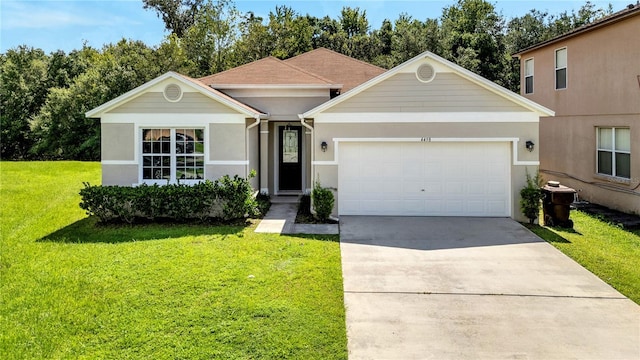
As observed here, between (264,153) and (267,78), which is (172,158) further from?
(267,78)

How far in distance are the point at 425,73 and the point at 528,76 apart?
9.03 meters

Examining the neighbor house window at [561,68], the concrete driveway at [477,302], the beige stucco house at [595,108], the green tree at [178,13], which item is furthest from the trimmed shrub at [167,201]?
the green tree at [178,13]

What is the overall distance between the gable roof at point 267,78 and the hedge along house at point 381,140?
280 cm

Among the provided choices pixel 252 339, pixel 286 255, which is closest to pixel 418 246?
pixel 286 255

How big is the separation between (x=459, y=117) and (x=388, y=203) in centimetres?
306

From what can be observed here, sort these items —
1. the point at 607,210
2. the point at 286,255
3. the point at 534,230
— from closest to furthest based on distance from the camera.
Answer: the point at 286,255, the point at 534,230, the point at 607,210

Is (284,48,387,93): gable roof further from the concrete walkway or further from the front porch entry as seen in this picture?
the concrete walkway

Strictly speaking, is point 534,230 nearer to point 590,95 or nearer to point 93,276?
point 590,95

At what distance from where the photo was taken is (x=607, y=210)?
13586 mm

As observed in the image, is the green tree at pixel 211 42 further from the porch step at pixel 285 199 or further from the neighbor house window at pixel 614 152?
the neighbor house window at pixel 614 152

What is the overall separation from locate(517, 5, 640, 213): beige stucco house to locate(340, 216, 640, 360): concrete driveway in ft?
17.3

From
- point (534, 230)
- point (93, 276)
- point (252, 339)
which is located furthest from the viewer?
point (534, 230)

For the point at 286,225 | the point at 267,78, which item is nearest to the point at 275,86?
the point at 267,78

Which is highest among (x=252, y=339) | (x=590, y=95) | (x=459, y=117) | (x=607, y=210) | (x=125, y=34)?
(x=125, y=34)
